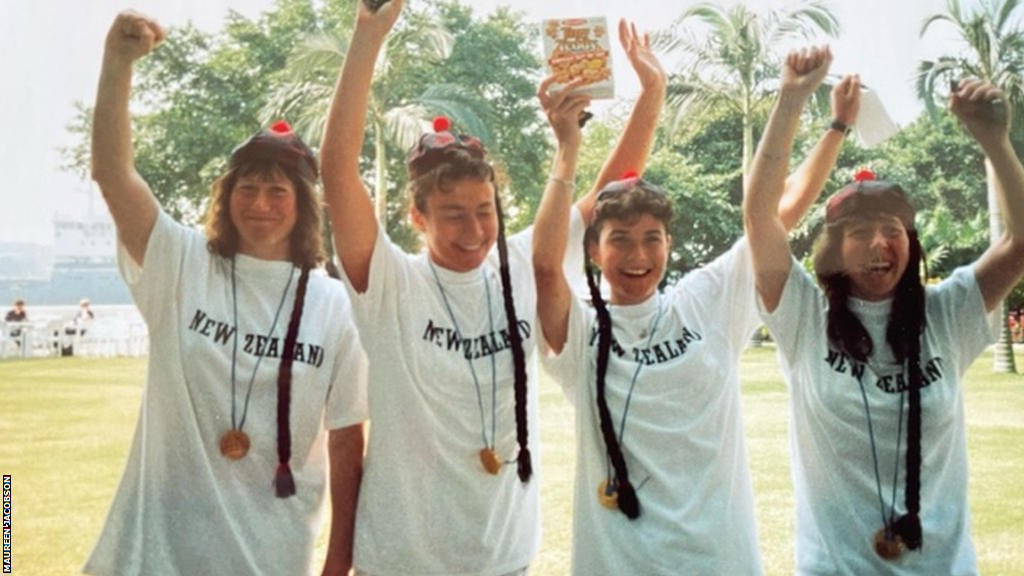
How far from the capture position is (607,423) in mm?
1314

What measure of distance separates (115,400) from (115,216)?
1932mm

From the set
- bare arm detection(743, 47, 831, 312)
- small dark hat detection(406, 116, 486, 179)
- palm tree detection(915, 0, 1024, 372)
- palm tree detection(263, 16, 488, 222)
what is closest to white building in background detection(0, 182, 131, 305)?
palm tree detection(263, 16, 488, 222)

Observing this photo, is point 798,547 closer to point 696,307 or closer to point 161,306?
point 696,307

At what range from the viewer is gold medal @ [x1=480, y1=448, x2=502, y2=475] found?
132cm

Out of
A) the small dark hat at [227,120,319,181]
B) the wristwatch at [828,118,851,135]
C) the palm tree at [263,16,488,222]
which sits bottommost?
the small dark hat at [227,120,319,181]

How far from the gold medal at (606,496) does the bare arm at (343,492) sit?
1.15 ft

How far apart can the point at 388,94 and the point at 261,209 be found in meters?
0.64

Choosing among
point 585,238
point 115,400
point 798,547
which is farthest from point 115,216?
point 115,400

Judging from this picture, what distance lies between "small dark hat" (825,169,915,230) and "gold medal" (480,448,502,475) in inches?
24.5

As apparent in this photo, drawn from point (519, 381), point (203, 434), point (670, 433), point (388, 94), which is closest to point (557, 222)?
point (519, 381)

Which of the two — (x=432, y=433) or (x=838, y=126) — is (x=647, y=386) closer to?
(x=432, y=433)

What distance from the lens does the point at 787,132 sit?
1303mm
